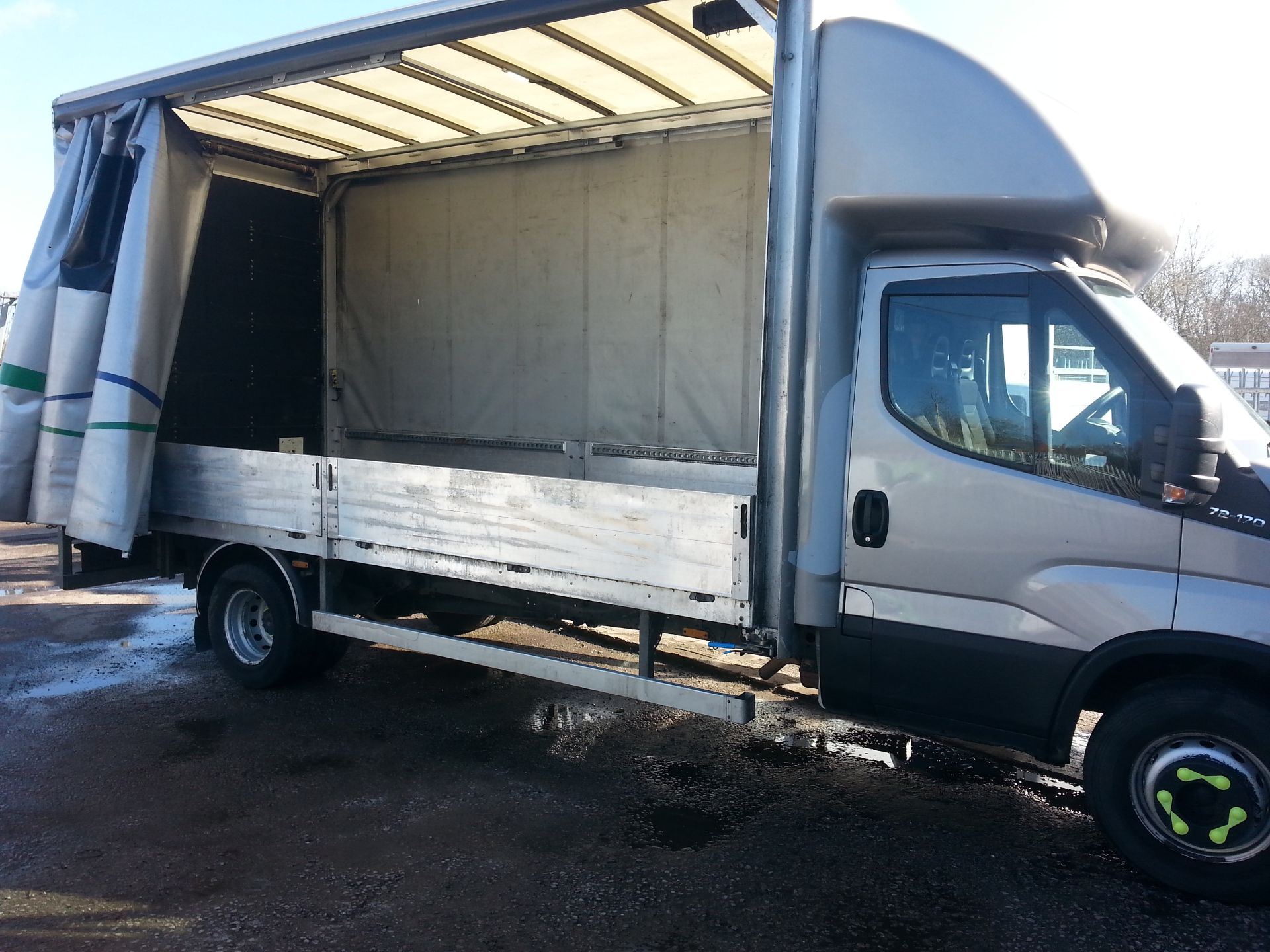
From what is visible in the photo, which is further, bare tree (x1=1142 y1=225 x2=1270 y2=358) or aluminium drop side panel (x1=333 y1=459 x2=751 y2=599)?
bare tree (x1=1142 y1=225 x2=1270 y2=358)

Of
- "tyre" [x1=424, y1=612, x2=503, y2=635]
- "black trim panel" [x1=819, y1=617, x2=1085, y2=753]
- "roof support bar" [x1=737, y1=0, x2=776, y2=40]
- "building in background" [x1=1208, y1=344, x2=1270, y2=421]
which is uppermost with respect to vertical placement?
"roof support bar" [x1=737, y1=0, x2=776, y2=40]

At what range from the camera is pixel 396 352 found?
333 inches

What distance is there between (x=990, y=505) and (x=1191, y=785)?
127 centimetres

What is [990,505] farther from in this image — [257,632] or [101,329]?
[101,329]

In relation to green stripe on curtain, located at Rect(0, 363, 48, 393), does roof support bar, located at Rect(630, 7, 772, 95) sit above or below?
above

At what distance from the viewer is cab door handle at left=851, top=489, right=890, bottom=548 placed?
4.07 m

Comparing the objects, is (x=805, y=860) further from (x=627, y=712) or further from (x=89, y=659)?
(x=89, y=659)

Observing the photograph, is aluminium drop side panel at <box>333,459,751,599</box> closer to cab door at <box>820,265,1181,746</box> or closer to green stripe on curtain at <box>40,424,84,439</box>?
cab door at <box>820,265,1181,746</box>

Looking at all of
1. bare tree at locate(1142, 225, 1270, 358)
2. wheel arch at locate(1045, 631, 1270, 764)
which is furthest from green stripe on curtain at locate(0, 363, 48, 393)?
bare tree at locate(1142, 225, 1270, 358)

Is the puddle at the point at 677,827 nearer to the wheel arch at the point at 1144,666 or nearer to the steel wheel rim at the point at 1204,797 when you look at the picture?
the wheel arch at the point at 1144,666

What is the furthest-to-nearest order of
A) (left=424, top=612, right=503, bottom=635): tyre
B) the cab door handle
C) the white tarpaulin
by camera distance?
(left=424, top=612, right=503, bottom=635): tyre < the white tarpaulin < the cab door handle

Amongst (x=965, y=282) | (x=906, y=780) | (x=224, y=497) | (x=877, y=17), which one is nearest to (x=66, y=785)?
(x=224, y=497)

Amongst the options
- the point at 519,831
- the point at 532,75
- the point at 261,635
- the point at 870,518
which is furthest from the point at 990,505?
the point at 261,635

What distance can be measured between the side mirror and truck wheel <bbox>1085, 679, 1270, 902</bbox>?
30.6 inches
